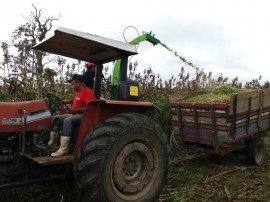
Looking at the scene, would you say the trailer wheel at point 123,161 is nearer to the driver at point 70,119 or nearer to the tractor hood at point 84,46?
the driver at point 70,119

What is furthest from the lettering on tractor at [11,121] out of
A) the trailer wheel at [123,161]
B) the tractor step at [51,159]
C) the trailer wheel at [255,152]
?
the trailer wheel at [255,152]

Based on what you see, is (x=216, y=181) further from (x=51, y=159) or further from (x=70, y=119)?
(x=51, y=159)

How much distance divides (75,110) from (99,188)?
1002 mm

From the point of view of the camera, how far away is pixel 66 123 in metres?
4.00

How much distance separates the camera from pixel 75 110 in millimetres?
4145

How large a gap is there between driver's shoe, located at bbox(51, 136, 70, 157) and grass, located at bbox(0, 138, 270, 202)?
764 millimetres

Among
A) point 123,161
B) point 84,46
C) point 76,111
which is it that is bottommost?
point 123,161

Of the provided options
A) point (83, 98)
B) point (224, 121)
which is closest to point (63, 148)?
point (83, 98)

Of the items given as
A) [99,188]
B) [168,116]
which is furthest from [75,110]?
[168,116]

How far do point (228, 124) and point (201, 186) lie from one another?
1.38 meters

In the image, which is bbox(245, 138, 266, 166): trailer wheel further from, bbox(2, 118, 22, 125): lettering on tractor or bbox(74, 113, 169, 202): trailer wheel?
bbox(2, 118, 22, 125): lettering on tractor

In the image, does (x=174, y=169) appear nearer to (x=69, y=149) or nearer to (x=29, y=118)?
(x=69, y=149)

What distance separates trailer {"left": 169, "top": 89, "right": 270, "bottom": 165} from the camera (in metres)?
6.27

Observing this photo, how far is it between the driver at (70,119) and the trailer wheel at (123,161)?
1.07ft
